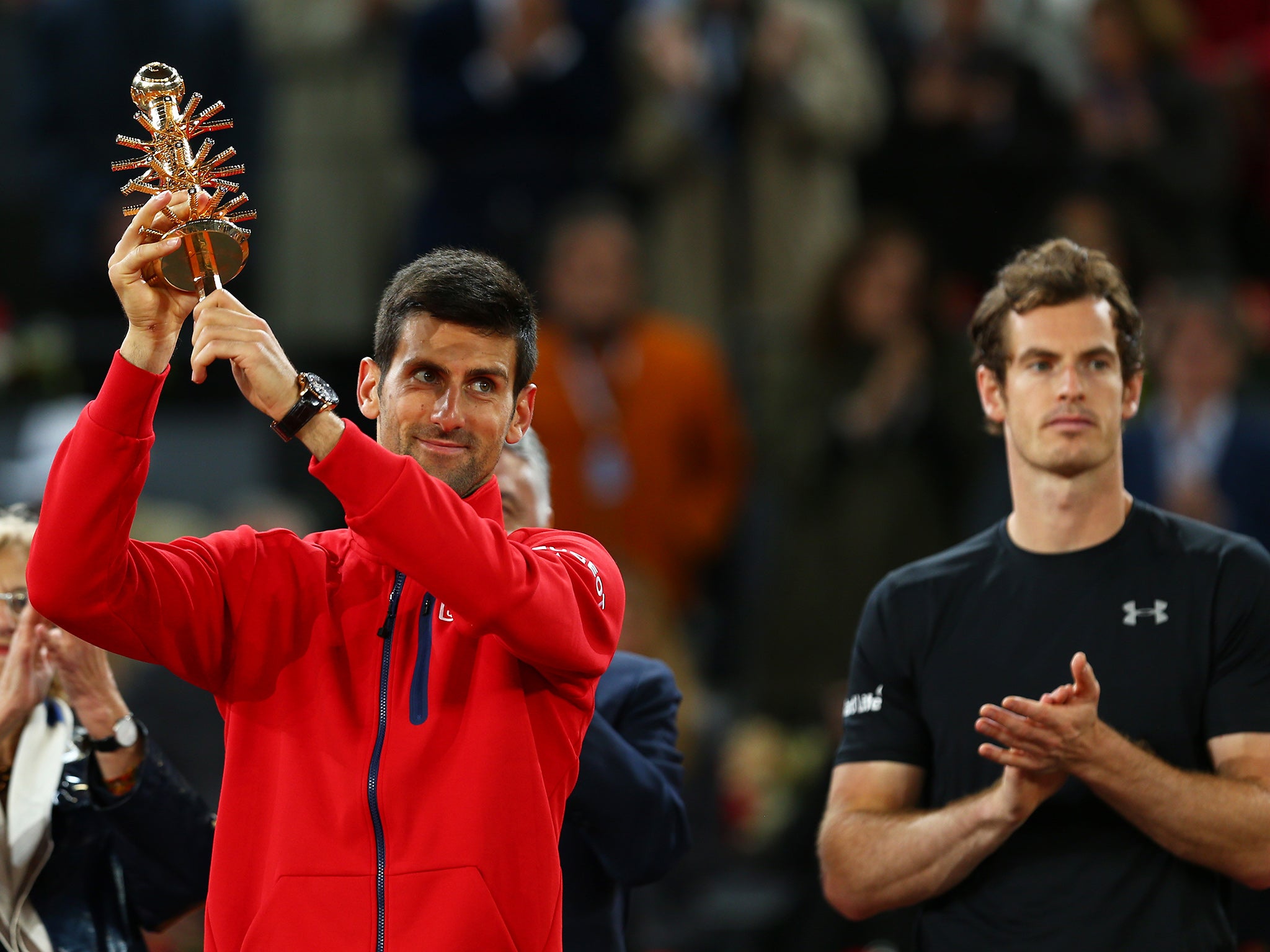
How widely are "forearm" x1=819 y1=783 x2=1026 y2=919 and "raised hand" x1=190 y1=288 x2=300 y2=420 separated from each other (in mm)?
1534

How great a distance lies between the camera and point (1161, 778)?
3.05m

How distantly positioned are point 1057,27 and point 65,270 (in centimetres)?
463

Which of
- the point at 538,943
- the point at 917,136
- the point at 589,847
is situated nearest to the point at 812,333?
the point at 917,136

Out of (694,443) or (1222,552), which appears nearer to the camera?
(1222,552)

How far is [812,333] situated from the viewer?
6.91 meters

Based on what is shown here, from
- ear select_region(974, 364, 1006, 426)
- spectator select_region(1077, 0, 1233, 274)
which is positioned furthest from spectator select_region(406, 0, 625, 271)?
ear select_region(974, 364, 1006, 426)

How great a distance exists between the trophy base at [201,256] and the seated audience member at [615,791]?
754 millimetres

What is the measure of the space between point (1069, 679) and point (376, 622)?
139cm

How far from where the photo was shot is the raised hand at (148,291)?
2.41 metres

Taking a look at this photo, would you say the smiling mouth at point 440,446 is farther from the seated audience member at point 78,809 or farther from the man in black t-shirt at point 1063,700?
the man in black t-shirt at point 1063,700

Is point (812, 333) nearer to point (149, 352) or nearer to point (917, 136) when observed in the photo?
point (917, 136)

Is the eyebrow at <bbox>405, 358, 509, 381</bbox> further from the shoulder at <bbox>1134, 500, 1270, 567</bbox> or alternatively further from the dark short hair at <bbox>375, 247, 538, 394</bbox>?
the shoulder at <bbox>1134, 500, 1270, 567</bbox>

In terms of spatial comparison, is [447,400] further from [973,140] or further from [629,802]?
[973,140]

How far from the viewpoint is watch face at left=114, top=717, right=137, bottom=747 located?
3012 millimetres
